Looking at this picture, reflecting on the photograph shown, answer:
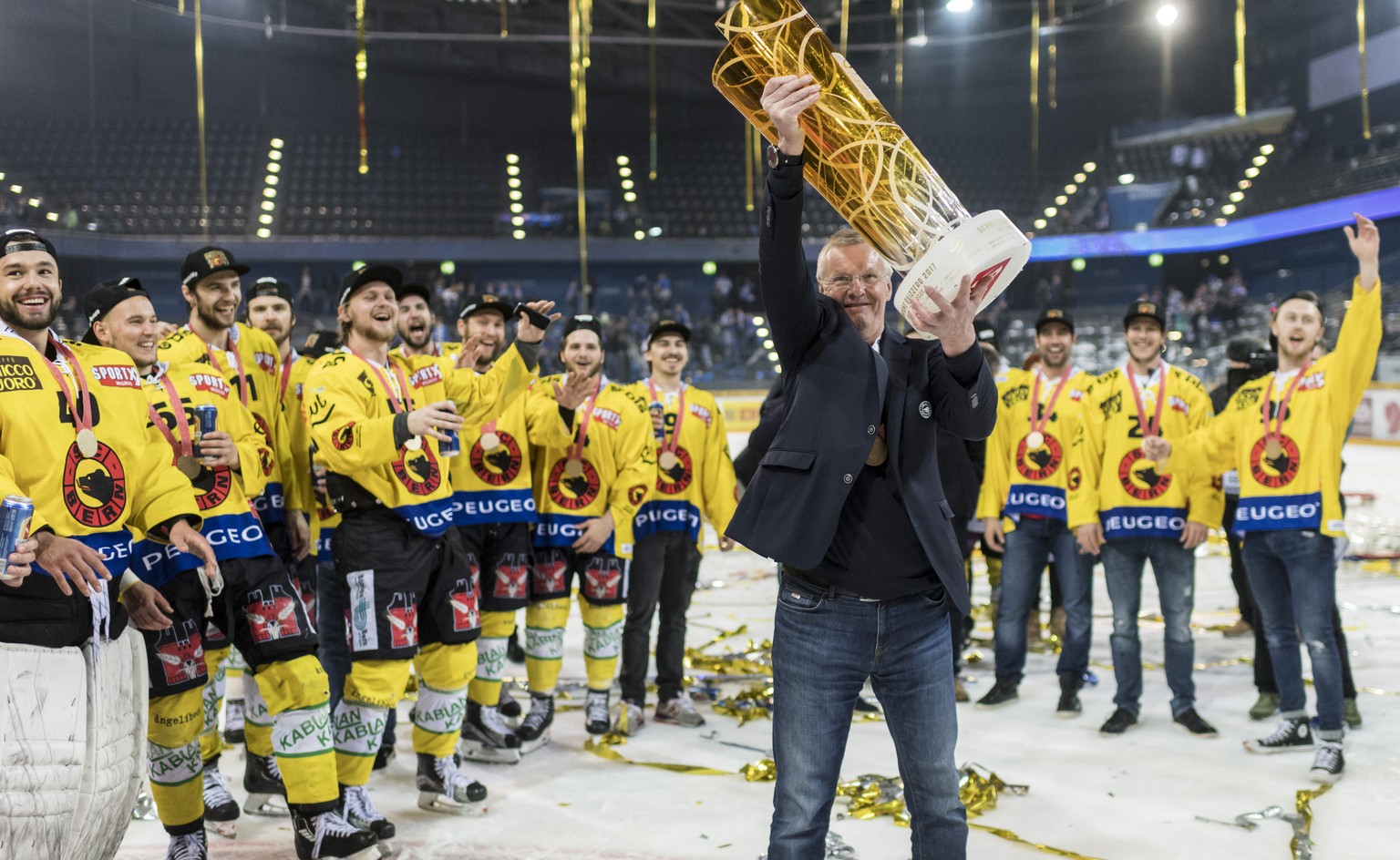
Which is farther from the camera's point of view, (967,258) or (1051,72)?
(1051,72)

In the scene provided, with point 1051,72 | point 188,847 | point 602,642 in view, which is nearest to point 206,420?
point 188,847

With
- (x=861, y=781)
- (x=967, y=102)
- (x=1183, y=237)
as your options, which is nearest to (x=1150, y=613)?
(x=861, y=781)

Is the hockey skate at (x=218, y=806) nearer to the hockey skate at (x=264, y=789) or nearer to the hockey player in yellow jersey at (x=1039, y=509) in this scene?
the hockey skate at (x=264, y=789)

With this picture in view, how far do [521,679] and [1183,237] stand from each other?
20.3m

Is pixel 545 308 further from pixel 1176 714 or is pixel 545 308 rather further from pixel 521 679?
pixel 1176 714

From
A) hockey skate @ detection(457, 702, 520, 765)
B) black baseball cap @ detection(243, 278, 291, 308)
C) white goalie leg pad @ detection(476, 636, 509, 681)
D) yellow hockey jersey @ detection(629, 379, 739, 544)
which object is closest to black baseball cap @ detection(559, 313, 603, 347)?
yellow hockey jersey @ detection(629, 379, 739, 544)

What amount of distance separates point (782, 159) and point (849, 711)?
117cm

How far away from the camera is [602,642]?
4.97 meters

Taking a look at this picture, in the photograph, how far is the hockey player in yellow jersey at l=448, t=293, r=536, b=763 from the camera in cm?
470

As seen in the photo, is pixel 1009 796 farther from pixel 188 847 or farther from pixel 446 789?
pixel 188 847

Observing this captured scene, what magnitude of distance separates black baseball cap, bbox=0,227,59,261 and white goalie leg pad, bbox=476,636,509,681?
7.64 feet

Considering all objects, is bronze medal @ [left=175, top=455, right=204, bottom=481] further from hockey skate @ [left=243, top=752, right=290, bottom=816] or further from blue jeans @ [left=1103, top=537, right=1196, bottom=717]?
blue jeans @ [left=1103, top=537, right=1196, bottom=717]

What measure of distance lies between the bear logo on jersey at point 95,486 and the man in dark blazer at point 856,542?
1.69m

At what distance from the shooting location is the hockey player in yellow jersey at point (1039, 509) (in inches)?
205
